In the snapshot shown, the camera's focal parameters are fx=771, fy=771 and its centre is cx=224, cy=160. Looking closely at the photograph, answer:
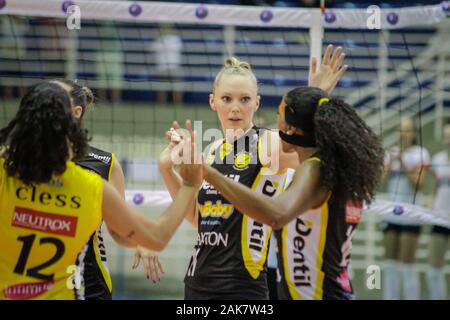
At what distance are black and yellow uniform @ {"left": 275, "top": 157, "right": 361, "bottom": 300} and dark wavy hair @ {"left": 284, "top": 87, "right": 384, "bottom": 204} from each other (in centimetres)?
8

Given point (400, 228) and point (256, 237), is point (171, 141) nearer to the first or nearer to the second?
point (256, 237)

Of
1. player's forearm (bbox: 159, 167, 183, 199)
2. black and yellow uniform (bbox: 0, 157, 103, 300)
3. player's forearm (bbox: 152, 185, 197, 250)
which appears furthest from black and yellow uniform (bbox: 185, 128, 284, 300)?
black and yellow uniform (bbox: 0, 157, 103, 300)

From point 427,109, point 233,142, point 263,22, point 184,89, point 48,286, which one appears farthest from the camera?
point 427,109

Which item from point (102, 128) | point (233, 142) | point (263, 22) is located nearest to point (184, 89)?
point (102, 128)

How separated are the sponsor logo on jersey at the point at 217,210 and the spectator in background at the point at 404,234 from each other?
4.20 metres

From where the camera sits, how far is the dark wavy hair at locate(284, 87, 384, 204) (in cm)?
315

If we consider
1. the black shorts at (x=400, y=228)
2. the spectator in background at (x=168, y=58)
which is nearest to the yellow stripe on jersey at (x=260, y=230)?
the black shorts at (x=400, y=228)

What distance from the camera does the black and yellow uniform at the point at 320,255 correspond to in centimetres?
321

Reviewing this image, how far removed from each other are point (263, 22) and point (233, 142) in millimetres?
1535

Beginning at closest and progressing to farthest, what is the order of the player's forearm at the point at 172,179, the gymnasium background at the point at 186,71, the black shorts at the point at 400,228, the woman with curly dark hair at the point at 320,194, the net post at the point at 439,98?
the woman with curly dark hair at the point at 320,194, the player's forearm at the point at 172,179, the black shorts at the point at 400,228, the gymnasium background at the point at 186,71, the net post at the point at 439,98

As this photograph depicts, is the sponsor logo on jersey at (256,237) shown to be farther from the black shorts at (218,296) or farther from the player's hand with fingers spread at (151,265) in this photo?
the player's hand with fingers spread at (151,265)

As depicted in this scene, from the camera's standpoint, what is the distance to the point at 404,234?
8320 mm

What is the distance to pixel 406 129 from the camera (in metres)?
8.82
